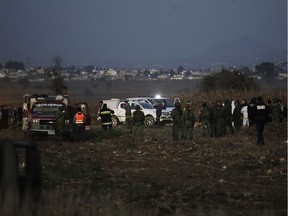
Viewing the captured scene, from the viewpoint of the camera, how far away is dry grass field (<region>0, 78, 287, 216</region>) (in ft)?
39.7

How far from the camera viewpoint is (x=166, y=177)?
17922mm

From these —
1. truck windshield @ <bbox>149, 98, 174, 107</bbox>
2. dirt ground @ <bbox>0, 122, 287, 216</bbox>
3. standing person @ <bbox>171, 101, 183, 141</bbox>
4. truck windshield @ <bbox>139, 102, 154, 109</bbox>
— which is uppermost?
truck windshield @ <bbox>149, 98, 174, 107</bbox>

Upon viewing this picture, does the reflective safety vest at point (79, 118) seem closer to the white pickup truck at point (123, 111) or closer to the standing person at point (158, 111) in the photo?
the standing person at point (158, 111)

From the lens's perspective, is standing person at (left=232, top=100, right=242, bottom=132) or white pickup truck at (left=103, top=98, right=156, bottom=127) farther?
white pickup truck at (left=103, top=98, right=156, bottom=127)

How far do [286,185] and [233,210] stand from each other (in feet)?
12.5

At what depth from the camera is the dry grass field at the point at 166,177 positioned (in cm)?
1209

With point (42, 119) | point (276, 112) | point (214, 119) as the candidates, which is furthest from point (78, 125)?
point (276, 112)

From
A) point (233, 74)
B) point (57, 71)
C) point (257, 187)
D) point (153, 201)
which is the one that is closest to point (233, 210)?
point (153, 201)

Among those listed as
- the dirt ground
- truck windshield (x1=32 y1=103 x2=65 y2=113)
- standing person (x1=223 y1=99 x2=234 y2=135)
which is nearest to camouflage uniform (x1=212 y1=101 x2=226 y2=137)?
standing person (x1=223 y1=99 x2=234 y2=135)

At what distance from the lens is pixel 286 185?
16141 mm

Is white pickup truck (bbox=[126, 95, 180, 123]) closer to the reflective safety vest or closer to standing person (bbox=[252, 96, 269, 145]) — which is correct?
the reflective safety vest

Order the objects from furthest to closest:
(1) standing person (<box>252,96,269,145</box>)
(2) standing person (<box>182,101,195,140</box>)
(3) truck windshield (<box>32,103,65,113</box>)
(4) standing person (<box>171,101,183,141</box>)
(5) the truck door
Result: 1. (5) the truck door
2. (3) truck windshield (<box>32,103,65,113</box>)
3. (4) standing person (<box>171,101,183,141</box>)
4. (2) standing person (<box>182,101,195,140</box>)
5. (1) standing person (<box>252,96,269,145</box>)

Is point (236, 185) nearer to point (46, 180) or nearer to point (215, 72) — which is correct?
point (46, 180)

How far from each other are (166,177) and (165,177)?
0.08 feet
